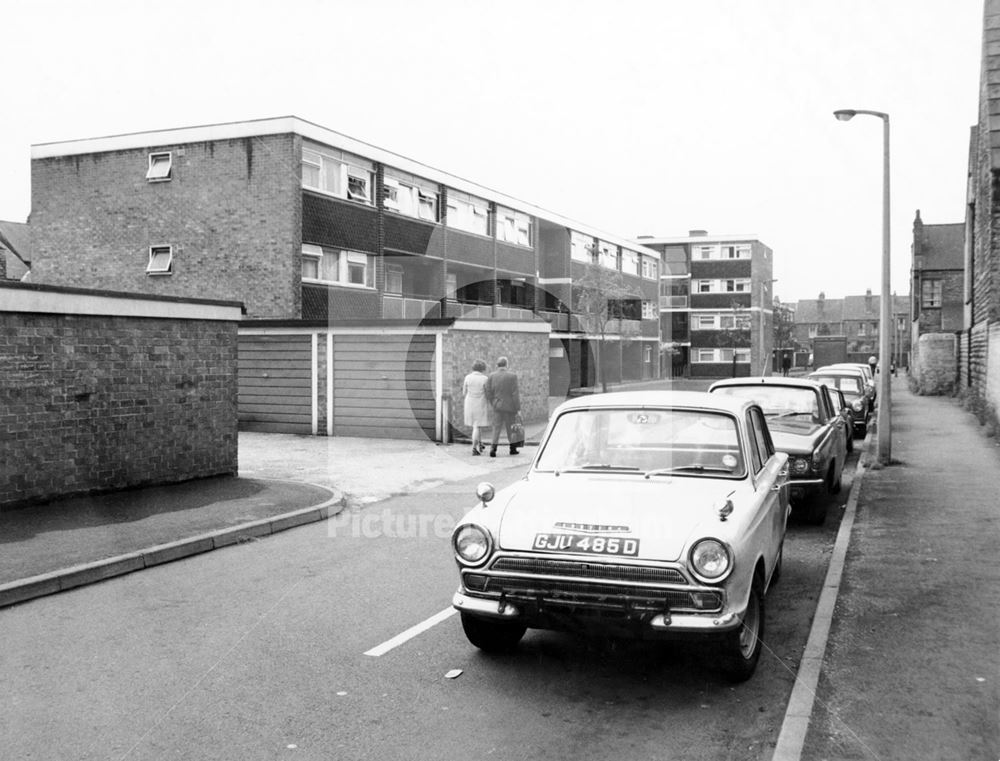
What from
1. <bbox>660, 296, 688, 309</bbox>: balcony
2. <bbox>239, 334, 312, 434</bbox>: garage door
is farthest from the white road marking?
<bbox>660, 296, 688, 309</bbox>: balcony

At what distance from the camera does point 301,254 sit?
2503 centimetres

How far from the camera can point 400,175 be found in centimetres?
2973

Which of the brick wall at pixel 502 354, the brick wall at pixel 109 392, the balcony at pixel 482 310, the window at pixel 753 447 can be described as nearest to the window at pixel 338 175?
the balcony at pixel 482 310

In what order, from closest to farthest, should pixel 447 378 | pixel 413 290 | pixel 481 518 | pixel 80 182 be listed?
pixel 481 518, pixel 447 378, pixel 80 182, pixel 413 290

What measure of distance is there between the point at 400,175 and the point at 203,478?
19320mm

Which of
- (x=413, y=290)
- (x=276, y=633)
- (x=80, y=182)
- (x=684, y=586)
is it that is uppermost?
(x=80, y=182)

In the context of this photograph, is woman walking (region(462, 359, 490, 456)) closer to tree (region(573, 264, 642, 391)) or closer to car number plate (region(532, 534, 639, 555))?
car number plate (region(532, 534, 639, 555))

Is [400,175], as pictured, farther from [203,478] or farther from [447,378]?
[203,478]

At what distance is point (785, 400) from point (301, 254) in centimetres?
1713

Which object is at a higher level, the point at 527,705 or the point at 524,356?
the point at 524,356

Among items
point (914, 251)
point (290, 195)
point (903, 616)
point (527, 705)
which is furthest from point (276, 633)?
point (914, 251)

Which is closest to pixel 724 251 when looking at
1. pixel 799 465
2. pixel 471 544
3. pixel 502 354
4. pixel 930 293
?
pixel 930 293

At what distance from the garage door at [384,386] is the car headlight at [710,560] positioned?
14.6m

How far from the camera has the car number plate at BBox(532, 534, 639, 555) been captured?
4672 millimetres
